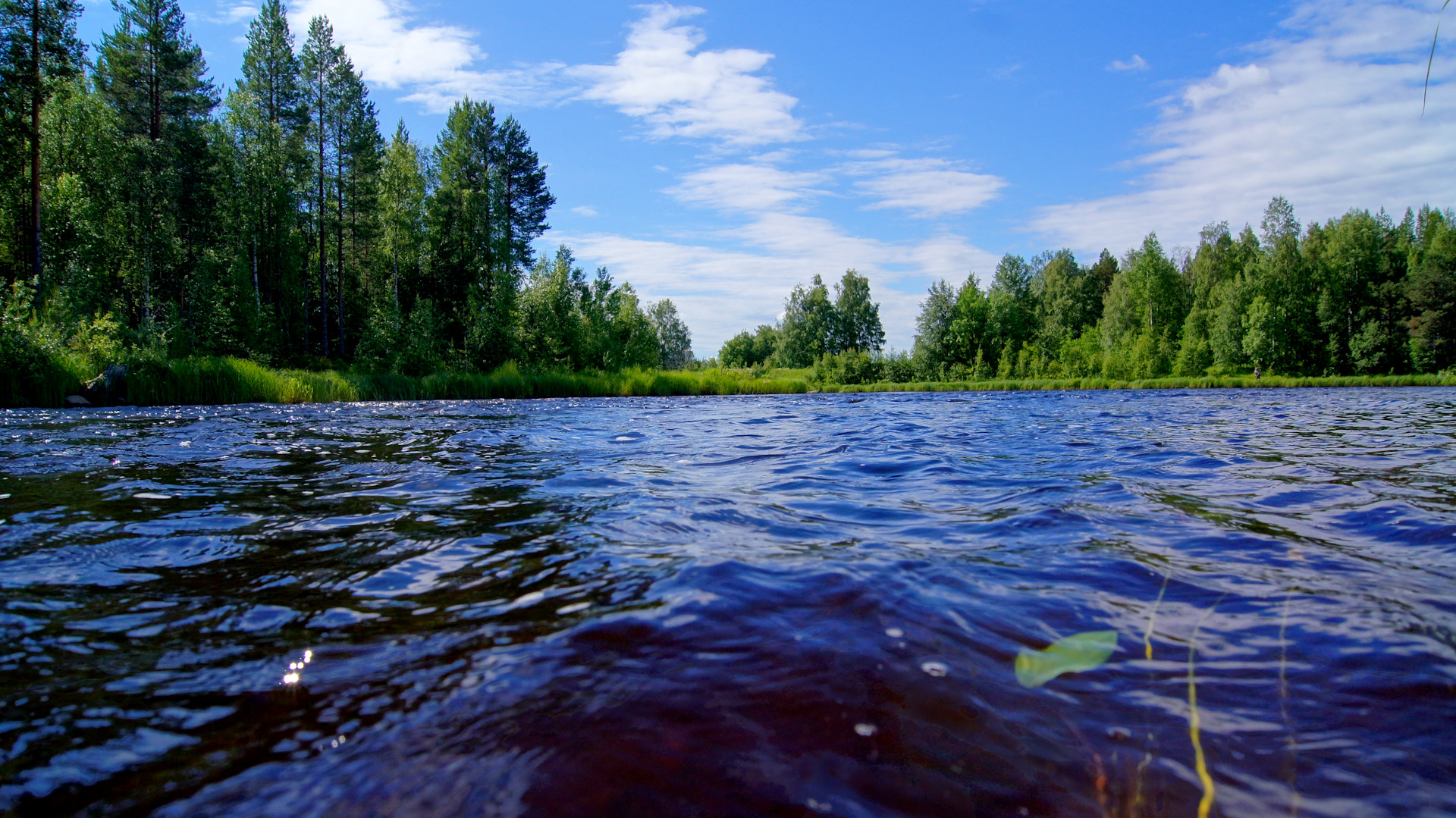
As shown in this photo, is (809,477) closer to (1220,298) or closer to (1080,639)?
(1080,639)

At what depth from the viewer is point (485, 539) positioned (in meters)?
3.59

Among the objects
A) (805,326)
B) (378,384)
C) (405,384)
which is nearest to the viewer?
(378,384)

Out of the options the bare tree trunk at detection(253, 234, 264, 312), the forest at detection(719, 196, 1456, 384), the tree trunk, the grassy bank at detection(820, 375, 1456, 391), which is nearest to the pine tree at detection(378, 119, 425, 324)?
the tree trunk

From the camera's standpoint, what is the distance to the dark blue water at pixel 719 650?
148cm

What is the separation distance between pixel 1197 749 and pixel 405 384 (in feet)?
80.6

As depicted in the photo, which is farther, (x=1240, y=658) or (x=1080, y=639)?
(x=1080, y=639)

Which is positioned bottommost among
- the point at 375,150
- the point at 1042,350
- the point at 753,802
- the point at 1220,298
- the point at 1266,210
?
the point at 753,802

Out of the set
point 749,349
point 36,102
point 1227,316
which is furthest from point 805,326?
point 36,102

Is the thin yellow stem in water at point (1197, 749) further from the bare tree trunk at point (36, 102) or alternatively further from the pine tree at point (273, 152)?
the pine tree at point (273, 152)

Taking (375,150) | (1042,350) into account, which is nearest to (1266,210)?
(1042,350)

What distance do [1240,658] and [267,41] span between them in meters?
49.8

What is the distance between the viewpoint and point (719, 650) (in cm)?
215

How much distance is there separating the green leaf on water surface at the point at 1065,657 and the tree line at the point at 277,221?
102 ft

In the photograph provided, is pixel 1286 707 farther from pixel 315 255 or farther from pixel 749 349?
pixel 749 349
